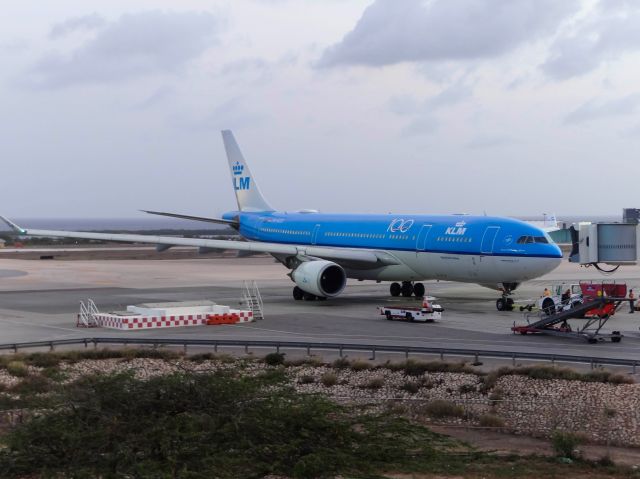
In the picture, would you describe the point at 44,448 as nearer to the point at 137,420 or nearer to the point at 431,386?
the point at 137,420

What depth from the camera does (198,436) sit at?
39.9ft

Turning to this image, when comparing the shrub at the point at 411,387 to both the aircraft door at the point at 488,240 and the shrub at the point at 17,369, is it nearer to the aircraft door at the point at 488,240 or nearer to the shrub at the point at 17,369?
the shrub at the point at 17,369

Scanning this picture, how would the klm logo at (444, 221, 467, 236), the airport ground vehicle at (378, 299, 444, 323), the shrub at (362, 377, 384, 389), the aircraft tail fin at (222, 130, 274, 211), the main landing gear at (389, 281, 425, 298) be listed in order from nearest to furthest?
the shrub at (362, 377, 384, 389) < the airport ground vehicle at (378, 299, 444, 323) < the klm logo at (444, 221, 467, 236) < the main landing gear at (389, 281, 425, 298) < the aircraft tail fin at (222, 130, 274, 211)

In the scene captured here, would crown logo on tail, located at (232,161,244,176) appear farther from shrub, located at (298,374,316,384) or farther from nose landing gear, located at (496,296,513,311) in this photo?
shrub, located at (298,374,316,384)

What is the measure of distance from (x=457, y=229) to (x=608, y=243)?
33.6 ft

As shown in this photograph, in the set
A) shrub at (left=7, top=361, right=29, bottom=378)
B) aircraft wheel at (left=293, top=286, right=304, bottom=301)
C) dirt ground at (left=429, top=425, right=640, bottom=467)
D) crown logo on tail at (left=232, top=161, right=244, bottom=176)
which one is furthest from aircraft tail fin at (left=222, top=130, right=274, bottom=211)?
dirt ground at (left=429, top=425, right=640, bottom=467)

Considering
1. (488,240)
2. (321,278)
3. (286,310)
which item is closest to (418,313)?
(488,240)

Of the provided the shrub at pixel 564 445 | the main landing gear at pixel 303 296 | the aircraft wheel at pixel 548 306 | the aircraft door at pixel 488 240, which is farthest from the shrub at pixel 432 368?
the main landing gear at pixel 303 296

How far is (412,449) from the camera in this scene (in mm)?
13789

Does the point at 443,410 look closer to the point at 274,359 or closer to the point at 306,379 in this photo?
the point at 306,379

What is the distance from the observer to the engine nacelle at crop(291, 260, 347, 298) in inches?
1593

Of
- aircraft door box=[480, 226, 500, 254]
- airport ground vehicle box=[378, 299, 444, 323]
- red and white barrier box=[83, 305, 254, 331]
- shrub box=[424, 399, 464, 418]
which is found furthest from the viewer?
aircraft door box=[480, 226, 500, 254]

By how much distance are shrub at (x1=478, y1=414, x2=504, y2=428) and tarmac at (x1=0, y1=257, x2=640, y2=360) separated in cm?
744

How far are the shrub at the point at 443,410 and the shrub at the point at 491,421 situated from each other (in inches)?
22.9
